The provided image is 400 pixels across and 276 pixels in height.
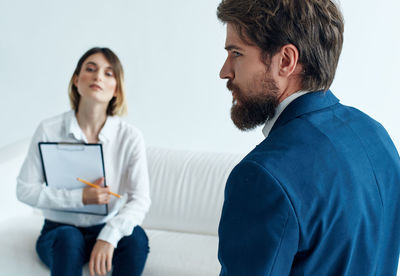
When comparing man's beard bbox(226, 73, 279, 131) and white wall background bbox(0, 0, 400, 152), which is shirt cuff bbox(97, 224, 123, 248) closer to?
man's beard bbox(226, 73, 279, 131)

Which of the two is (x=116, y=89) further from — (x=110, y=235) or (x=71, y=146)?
(x=110, y=235)

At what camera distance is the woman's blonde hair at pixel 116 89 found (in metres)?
1.87

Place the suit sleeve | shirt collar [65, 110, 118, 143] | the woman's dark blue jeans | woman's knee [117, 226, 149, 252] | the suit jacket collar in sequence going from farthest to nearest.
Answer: shirt collar [65, 110, 118, 143] → woman's knee [117, 226, 149, 252] → the woman's dark blue jeans → the suit jacket collar → the suit sleeve

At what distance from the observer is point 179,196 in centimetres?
221

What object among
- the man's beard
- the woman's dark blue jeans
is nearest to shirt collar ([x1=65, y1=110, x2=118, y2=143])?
the woman's dark blue jeans

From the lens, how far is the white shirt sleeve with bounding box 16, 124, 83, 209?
1.73 meters

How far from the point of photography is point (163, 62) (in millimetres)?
2693

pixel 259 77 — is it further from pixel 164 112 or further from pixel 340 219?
pixel 164 112

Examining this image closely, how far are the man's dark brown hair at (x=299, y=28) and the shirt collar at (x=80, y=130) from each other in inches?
40.9

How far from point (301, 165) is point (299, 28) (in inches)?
10.8

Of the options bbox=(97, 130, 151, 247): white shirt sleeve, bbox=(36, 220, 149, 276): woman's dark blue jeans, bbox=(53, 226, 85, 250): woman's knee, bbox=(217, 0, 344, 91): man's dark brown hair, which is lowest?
bbox=(36, 220, 149, 276): woman's dark blue jeans

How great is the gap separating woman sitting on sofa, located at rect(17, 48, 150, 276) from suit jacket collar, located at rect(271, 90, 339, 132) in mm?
975

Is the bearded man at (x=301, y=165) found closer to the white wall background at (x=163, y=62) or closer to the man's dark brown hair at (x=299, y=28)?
the man's dark brown hair at (x=299, y=28)

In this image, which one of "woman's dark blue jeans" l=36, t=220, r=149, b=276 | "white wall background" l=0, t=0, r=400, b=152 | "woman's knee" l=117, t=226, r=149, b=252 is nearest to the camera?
"woman's dark blue jeans" l=36, t=220, r=149, b=276
